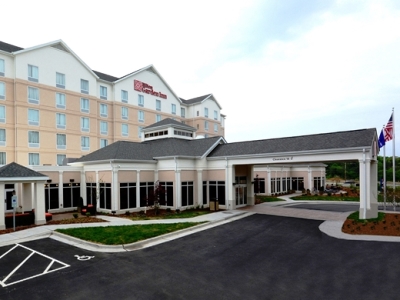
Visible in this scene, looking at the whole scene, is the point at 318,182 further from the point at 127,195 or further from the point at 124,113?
the point at 127,195

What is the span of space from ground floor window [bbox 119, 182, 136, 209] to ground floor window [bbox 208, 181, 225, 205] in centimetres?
760

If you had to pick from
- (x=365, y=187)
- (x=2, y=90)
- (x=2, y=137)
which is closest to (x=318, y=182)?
(x=365, y=187)

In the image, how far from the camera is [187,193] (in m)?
26.3

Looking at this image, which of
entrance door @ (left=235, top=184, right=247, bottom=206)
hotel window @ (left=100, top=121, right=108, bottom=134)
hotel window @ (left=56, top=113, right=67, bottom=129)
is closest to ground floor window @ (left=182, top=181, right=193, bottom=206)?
entrance door @ (left=235, top=184, right=247, bottom=206)

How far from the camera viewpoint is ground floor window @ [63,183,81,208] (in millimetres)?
26359

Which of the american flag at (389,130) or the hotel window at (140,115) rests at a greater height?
Result: the hotel window at (140,115)

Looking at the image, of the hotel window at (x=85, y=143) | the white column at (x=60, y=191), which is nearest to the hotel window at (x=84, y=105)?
the hotel window at (x=85, y=143)

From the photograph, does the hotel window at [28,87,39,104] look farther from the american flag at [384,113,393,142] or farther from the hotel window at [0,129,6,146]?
the american flag at [384,113,393,142]

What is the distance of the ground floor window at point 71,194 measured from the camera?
2636 centimetres

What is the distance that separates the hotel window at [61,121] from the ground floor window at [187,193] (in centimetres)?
2131

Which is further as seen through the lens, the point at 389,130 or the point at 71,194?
the point at 71,194

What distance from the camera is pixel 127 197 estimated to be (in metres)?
24.5

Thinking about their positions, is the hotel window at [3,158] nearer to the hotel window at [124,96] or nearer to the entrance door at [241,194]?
the hotel window at [124,96]

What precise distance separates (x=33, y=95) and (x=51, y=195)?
1594 cm
